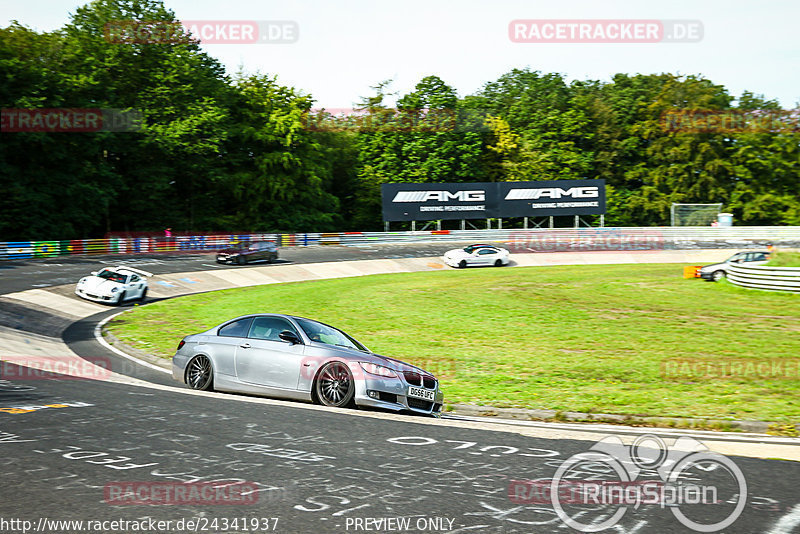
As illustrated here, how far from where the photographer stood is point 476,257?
45781mm

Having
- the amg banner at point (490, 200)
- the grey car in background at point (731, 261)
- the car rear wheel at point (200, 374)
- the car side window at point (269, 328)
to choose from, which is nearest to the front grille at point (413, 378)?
the car side window at point (269, 328)

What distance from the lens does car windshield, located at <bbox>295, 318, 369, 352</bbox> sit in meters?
10.8

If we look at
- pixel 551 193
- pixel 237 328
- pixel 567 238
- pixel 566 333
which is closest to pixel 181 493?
pixel 237 328

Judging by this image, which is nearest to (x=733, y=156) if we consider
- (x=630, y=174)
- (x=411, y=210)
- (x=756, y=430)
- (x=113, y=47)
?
(x=630, y=174)

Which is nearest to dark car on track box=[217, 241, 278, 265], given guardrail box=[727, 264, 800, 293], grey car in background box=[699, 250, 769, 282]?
grey car in background box=[699, 250, 769, 282]

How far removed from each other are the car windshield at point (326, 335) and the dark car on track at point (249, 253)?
32.1 metres

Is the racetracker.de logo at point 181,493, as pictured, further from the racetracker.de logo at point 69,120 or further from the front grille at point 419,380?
the racetracker.de logo at point 69,120

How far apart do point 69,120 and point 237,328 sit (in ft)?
148

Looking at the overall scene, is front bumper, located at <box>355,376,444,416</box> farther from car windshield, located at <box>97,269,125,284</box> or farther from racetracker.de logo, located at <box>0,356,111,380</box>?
car windshield, located at <box>97,269,125,284</box>

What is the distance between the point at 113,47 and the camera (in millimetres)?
57375

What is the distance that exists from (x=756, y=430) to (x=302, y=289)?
2569 centimetres

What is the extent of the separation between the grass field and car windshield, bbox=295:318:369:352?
252cm

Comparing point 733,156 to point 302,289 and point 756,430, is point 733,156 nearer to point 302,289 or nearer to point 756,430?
point 302,289

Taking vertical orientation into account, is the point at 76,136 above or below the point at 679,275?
above
